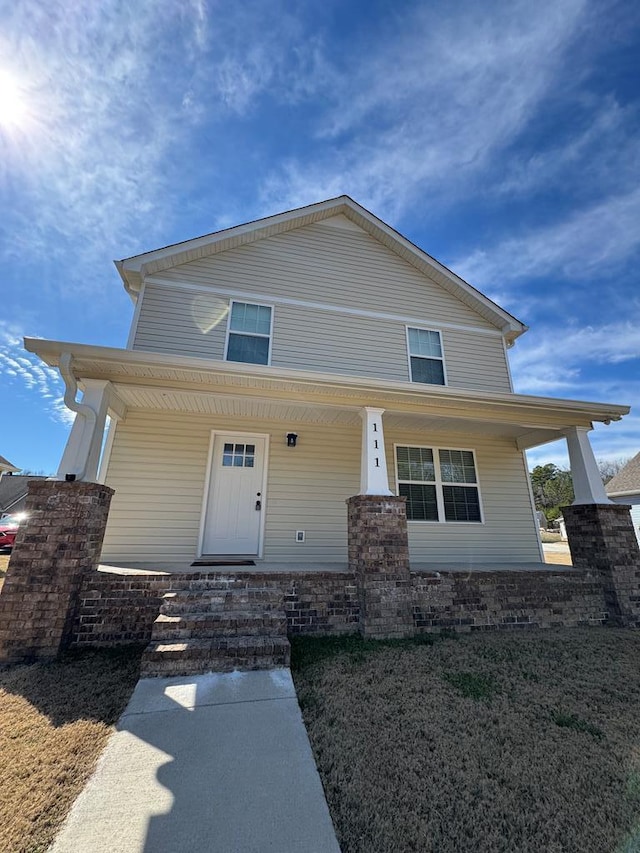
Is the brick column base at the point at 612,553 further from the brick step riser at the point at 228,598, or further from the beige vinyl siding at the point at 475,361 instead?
the brick step riser at the point at 228,598

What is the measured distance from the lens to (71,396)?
13.4 ft

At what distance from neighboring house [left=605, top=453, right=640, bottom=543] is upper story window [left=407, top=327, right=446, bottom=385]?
11312 millimetres

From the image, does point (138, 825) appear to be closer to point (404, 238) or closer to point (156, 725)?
point (156, 725)

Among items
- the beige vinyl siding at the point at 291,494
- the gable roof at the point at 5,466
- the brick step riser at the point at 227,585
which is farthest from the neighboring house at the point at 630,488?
the gable roof at the point at 5,466

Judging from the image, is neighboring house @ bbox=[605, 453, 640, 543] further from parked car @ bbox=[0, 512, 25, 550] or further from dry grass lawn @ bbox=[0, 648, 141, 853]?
parked car @ bbox=[0, 512, 25, 550]

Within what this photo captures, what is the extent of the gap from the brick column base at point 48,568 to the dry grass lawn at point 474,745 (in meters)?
2.40

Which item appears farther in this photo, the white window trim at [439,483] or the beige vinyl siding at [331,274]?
the beige vinyl siding at [331,274]

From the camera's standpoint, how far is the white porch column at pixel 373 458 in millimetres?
4625

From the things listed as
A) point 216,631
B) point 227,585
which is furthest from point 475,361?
point 216,631

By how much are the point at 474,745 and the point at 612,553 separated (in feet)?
14.5

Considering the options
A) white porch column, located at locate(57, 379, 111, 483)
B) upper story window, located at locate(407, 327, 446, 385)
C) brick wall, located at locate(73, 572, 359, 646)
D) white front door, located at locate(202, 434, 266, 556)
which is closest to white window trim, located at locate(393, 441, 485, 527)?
upper story window, located at locate(407, 327, 446, 385)

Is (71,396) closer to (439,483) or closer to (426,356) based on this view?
(439,483)

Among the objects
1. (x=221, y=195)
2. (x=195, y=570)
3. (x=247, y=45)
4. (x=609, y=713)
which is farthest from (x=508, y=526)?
(x=247, y=45)

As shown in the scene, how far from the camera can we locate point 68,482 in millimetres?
3854
